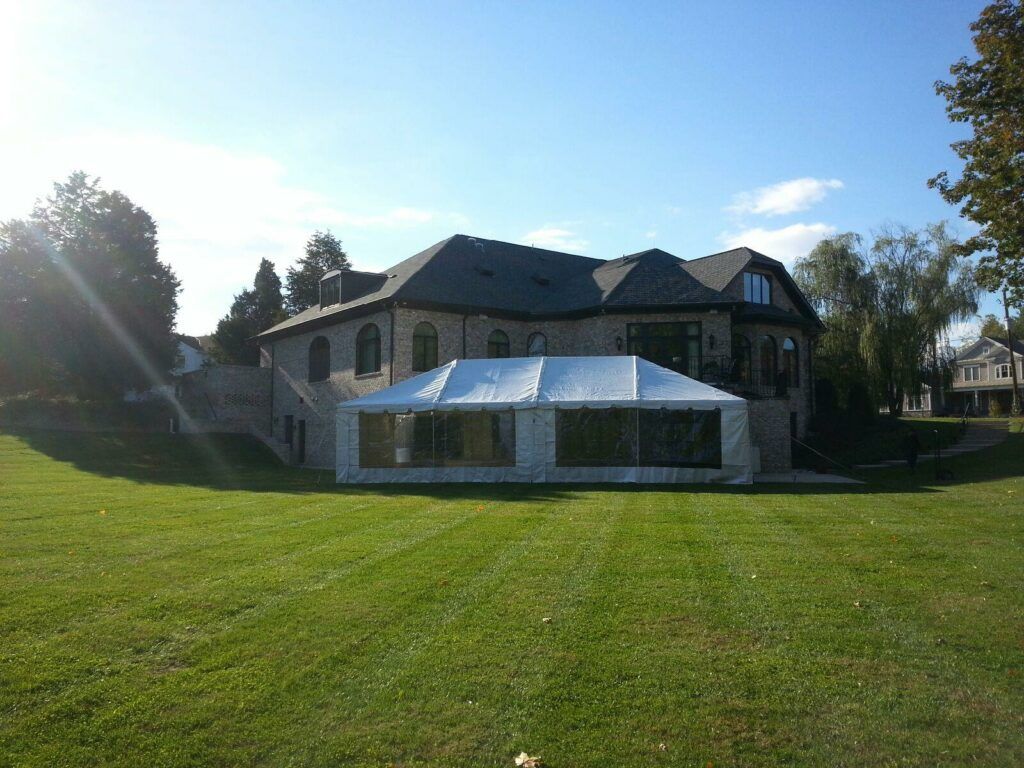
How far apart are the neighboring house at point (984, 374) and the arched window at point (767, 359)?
35.7 metres

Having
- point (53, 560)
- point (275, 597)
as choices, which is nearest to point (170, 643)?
point (275, 597)

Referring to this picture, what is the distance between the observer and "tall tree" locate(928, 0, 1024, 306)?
49.4 ft

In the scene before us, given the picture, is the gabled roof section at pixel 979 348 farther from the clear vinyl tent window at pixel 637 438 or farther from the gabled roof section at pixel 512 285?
the clear vinyl tent window at pixel 637 438

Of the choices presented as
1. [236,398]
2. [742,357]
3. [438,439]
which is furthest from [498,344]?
[236,398]

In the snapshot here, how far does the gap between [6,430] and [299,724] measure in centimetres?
2947

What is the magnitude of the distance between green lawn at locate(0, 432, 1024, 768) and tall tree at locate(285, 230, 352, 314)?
45555mm

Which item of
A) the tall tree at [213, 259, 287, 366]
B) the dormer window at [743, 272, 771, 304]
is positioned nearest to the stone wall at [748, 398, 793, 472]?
the dormer window at [743, 272, 771, 304]

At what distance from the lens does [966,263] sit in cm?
3203

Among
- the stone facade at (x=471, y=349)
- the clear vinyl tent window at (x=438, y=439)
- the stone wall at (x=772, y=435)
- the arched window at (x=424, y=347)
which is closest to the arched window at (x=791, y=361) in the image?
the stone facade at (x=471, y=349)

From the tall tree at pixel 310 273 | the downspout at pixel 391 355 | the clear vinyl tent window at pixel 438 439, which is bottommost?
the clear vinyl tent window at pixel 438 439

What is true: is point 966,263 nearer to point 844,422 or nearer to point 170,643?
point 844,422

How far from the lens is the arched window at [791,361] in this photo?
26347 mm

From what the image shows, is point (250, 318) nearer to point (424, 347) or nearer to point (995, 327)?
point (424, 347)

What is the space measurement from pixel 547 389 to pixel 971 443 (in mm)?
16921
